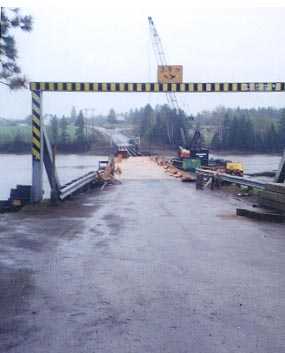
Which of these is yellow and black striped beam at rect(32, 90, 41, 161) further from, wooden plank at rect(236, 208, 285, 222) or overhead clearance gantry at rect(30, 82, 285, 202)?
wooden plank at rect(236, 208, 285, 222)

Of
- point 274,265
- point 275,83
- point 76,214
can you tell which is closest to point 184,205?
point 76,214

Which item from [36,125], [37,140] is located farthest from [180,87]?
[37,140]

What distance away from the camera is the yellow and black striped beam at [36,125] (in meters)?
15.6

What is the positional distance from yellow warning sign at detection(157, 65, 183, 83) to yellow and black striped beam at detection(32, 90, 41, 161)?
12.5 ft

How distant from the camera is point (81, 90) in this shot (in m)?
16.3

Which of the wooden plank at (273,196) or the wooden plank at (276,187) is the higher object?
the wooden plank at (276,187)

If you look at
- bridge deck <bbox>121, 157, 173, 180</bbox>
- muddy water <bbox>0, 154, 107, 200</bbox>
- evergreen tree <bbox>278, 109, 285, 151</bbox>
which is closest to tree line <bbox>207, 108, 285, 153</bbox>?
evergreen tree <bbox>278, 109, 285, 151</bbox>

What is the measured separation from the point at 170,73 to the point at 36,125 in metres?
4.45

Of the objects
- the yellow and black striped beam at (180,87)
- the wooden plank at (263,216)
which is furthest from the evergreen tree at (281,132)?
the wooden plank at (263,216)

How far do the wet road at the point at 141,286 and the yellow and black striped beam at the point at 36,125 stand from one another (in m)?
4.58

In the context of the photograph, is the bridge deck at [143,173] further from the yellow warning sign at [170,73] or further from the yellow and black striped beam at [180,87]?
the yellow and black striped beam at [180,87]

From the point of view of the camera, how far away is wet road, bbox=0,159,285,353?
14.5 feet

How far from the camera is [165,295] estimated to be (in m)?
5.63

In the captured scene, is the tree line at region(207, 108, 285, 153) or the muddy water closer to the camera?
the muddy water
